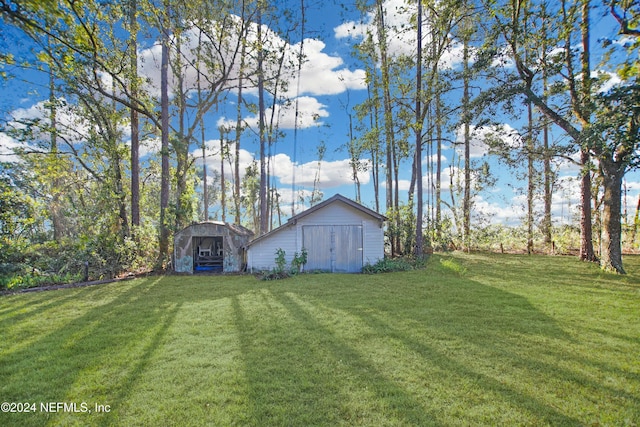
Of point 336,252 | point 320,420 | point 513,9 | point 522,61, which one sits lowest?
point 320,420

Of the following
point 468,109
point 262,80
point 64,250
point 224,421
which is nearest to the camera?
point 224,421

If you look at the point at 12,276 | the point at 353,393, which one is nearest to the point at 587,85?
the point at 353,393

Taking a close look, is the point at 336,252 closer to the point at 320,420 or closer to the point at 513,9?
the point at 320,420

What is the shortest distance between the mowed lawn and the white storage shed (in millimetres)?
4133

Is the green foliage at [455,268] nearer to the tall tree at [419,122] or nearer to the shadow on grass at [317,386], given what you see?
the tall tree at [419,122]

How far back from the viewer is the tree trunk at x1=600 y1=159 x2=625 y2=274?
8.94 m

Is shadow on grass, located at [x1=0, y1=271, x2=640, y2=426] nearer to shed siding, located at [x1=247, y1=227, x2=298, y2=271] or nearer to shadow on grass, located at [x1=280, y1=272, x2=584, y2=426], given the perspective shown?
shadow on grass, located at [x1=280, y1=272, x2=584, y2=426]

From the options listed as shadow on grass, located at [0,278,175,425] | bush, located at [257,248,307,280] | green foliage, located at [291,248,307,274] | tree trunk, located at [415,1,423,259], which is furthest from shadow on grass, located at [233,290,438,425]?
tree trunk, located at [415,1,423,259]

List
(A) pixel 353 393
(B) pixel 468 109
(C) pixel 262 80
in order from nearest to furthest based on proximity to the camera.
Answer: (A) pixel 353 393 → (B) pixel 468 109 → (C) pixel 262 80

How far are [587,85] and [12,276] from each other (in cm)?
1846

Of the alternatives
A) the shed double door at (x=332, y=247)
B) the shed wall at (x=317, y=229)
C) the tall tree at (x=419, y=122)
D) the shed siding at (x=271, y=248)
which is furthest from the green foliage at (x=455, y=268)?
the shed siding at (x=271, y=248)

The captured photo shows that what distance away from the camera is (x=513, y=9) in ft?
30.4

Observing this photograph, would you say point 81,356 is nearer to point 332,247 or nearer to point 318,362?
point 318,362

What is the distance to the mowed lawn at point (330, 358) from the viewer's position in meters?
2.77
